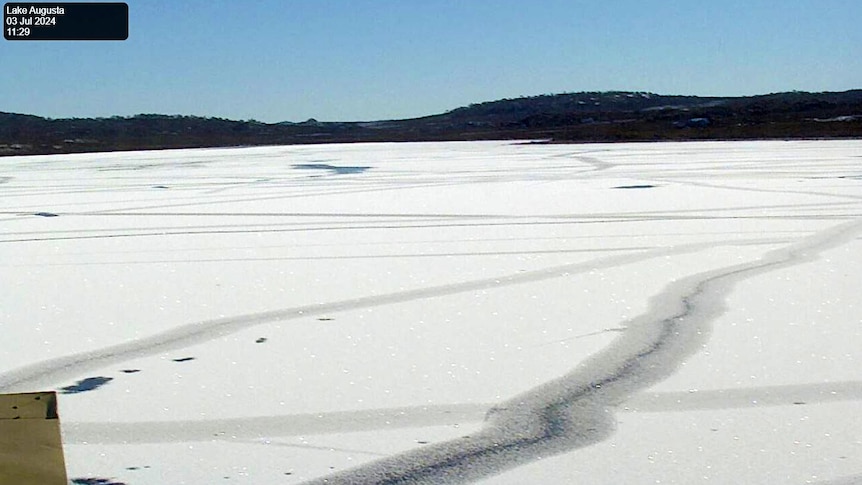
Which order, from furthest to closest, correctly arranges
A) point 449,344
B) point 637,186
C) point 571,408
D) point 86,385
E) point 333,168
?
point 333,168, point 637,186, point 449,344, point 86,385, point 571,408

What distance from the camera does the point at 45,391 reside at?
3.74 m

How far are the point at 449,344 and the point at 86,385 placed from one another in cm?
147

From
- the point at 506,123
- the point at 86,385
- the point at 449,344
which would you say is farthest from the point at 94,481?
the point at 506,123

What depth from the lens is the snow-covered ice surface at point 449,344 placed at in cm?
312

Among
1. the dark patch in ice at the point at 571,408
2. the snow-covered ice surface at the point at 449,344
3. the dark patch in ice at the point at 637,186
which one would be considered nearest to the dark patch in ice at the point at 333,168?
the dark patch in ice at the point at 637,186

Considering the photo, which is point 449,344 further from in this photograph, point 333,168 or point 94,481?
point 333,168

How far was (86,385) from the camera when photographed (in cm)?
384

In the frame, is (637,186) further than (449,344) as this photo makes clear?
Yes

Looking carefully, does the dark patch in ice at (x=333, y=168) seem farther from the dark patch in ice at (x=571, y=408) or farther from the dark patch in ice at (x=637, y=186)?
the dark patch in ice at (x=571, y=408)

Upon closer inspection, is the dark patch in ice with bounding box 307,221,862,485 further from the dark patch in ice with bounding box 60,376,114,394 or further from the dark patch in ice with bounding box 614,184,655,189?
the dark patch in ice with bounding box 614,184,655,189

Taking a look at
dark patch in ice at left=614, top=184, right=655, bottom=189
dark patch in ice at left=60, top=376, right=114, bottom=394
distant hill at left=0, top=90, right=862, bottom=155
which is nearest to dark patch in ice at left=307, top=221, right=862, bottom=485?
dark patch in ice at left=60, top=376, right=114, bottom=394

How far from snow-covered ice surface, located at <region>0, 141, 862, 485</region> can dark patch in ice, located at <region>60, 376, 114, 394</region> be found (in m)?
0.01

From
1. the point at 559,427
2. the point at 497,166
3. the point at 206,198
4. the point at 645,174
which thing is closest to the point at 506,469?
the point at 559,427

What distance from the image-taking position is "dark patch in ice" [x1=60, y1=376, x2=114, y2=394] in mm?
3771
